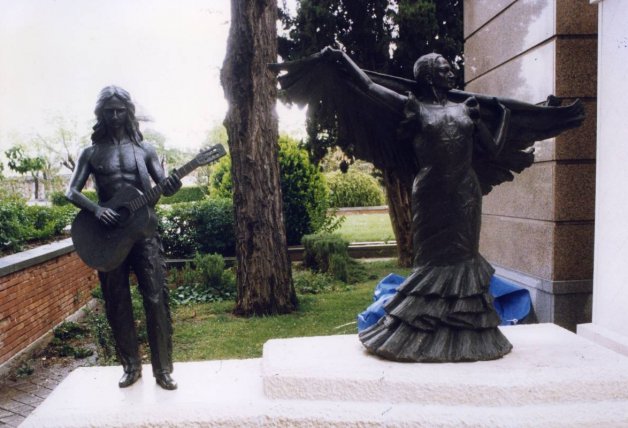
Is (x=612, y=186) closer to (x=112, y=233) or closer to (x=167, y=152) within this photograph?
(x=112, y=233)

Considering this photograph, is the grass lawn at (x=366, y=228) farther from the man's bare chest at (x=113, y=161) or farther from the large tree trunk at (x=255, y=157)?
the man's bare chest at (x=113, y=161)

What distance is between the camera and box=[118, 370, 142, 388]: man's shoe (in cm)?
355

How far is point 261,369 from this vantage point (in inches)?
148

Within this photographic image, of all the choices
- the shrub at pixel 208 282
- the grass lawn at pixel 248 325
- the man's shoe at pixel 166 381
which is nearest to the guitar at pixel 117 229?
the man's shoe at pixel 166 381

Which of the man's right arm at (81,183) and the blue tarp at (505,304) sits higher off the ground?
the man's right arm at (81,183)

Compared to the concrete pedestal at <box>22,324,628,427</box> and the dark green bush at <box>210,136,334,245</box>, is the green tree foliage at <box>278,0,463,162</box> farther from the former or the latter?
the concrete pedestal at <box>22,324,628,427</box>

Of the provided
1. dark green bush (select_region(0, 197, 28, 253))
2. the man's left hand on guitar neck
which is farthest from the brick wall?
the man's left hand on guitar neck

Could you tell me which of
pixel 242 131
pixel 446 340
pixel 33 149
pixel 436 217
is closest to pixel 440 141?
pixel 436 217

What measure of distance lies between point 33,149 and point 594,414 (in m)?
35.3

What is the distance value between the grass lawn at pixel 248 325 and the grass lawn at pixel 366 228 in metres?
7.10

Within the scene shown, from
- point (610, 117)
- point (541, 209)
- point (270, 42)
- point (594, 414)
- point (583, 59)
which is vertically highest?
point (270, 42)

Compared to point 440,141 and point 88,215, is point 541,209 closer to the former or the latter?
point 440,141

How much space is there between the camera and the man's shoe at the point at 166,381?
11.5 ft

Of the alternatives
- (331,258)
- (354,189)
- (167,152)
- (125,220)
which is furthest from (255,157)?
(167,152)
